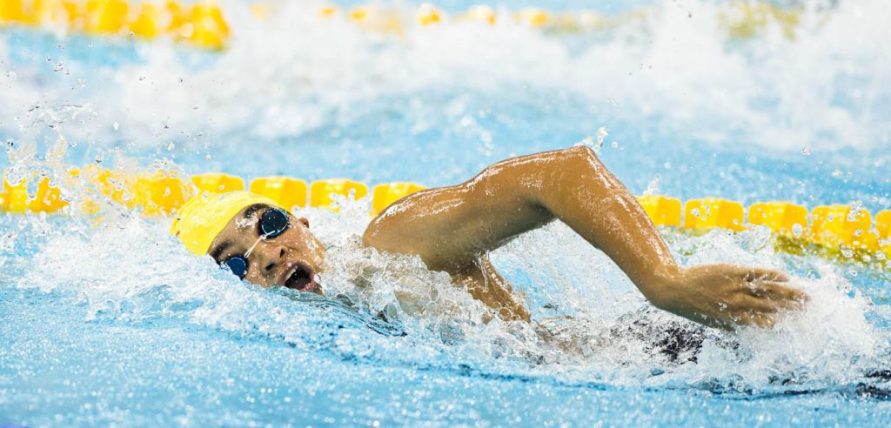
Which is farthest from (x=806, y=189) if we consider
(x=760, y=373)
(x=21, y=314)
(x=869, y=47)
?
(x=21, y=314)

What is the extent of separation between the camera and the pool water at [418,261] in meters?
2.06

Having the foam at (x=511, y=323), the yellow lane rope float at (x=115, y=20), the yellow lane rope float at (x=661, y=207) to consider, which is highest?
the yellow lane rope float at (x=115, y=20)

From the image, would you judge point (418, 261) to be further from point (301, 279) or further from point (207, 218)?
point (207, 218)

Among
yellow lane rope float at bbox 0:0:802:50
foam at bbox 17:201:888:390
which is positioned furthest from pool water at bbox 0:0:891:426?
yellow lane rope float at bbox 0:0:802:50

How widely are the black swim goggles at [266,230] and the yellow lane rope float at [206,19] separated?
554cm

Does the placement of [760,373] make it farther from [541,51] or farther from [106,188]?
[541,51]

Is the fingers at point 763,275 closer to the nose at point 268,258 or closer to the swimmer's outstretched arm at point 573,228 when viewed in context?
the swimmer's outstretched arm at point 573,228

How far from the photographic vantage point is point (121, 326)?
8.61 ft

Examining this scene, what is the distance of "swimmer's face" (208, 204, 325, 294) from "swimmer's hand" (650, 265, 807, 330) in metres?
Answer: 1.03

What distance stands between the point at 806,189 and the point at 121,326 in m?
3.66

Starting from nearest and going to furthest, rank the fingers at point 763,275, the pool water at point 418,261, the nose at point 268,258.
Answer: the fingers at point 763,275 < the pool water at point 418,261 < the nose at point 268,258

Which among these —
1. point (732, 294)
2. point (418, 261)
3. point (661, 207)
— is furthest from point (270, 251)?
point (661, 207)

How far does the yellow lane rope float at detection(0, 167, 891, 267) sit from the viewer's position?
13.8 ft

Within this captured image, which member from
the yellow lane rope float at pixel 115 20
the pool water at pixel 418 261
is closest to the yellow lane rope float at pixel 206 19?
the yellow lane rope float at pixel 115 20
